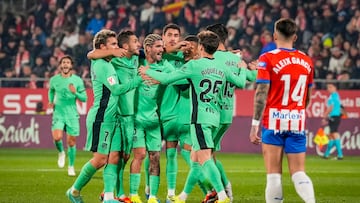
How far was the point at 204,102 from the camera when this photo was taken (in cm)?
1310

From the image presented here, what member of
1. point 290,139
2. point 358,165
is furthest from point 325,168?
point 290,139

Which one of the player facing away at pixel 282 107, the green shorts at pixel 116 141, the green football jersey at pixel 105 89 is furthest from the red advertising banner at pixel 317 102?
the player facing away at pixel 282 107

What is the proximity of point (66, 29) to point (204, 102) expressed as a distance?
71.0 feet

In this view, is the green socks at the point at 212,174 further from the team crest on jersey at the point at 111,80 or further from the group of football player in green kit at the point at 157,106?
the team crest on jersey at the point at 111,80

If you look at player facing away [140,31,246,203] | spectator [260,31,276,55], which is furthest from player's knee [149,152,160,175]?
spectator [260,31,276,55]

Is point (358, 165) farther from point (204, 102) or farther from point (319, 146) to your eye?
point (204, 102)

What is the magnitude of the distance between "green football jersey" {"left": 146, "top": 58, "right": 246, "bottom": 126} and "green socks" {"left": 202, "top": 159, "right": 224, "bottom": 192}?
0.56 m

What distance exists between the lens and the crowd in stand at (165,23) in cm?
3094

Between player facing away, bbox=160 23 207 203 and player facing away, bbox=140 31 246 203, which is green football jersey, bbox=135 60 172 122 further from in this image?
player facing away, bbox=140 31 246 203

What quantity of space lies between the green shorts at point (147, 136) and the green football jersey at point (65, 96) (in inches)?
301

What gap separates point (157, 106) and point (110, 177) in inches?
66.0

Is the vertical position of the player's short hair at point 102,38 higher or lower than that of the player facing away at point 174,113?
higher

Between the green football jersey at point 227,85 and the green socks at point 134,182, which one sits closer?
the green football jersey at point 227,85

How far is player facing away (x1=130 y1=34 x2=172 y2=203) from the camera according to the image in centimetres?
1426
